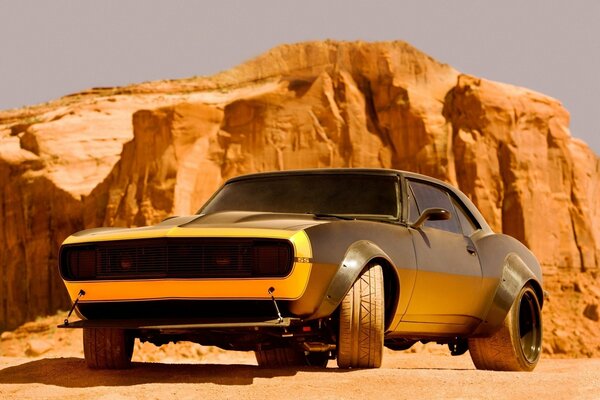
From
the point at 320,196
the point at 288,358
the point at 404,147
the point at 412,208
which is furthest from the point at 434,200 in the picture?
the point at 404,147

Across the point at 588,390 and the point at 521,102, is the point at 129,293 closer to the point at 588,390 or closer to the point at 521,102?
the point at 588,390

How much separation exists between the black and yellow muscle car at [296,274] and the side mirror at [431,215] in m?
0.01

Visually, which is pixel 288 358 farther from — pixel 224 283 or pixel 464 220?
pixel 224 283

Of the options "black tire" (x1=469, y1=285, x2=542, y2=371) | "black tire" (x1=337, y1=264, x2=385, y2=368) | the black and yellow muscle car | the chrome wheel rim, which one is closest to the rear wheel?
the black and yellow muscle car

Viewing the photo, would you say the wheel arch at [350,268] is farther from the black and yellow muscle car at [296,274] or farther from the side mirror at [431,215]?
the side mirror at [431,215]

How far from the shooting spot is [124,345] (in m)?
7.95

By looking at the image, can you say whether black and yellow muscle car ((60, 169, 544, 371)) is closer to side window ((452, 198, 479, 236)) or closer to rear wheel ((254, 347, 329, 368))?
side window ((452, 198, 479, 236))

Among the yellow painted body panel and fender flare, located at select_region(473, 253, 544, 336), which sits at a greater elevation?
the yellow painted body panel

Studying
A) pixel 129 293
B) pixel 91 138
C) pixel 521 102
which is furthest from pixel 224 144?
pixel 129 293

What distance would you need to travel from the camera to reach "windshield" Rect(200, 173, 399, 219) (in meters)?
8.22

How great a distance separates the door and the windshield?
24 cm

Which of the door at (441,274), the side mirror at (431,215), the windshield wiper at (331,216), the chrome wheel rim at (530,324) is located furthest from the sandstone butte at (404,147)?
the windshield wiper at (331,216)

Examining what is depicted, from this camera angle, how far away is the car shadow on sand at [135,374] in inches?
279

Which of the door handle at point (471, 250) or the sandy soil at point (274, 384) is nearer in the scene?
the sandy soil at point (274, 384)
